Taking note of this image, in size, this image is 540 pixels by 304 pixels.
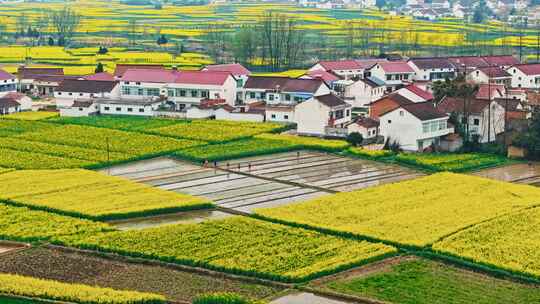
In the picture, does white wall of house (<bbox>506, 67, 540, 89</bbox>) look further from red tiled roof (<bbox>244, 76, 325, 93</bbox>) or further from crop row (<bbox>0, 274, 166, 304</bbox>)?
crop row (<bbox>0, 274, 166, 304</bbox>)

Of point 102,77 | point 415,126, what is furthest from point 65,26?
point 415,126

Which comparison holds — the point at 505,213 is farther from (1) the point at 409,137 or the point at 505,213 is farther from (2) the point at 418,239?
(1) the point at 409,137

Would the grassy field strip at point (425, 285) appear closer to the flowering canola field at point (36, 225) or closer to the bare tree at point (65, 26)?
the flowering canola field at point (36, 225)

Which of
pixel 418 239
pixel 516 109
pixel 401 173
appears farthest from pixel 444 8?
pixel 418 239

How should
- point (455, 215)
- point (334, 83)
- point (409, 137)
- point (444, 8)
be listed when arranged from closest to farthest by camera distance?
1. point (455, 215)
2. point (409, 137)
3. point (334, 83)
4. point (444, 8)

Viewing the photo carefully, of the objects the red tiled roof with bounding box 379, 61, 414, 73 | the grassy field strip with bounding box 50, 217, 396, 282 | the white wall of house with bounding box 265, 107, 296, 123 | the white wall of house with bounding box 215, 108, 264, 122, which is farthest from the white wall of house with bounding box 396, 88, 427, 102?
the grassy field strip with bounding box 50, 217, 396, 282

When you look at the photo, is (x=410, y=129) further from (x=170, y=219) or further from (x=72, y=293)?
(x=72, y=293)

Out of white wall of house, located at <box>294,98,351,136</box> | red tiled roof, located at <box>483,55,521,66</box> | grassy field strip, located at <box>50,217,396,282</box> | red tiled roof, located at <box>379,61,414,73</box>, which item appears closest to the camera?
grassy field strip, located at <box>50,217,396,282</box>
